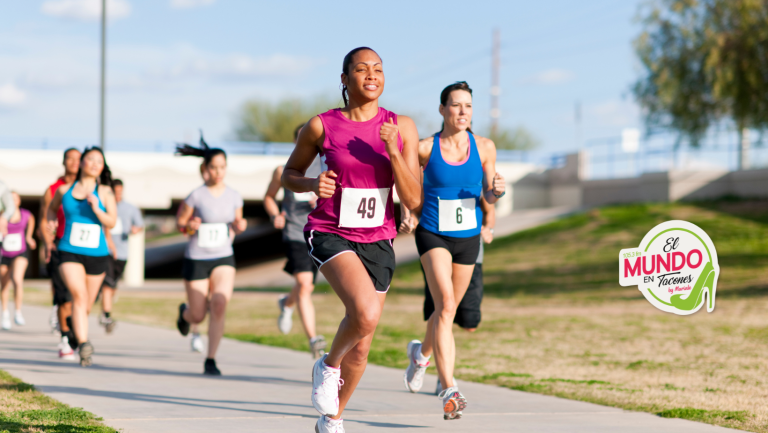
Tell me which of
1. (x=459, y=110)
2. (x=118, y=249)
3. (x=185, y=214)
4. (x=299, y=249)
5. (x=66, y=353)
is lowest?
(x=66, y=353)

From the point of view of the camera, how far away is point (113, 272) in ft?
38.6

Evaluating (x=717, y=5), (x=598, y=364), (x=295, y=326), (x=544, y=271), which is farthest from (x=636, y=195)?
(x=598, y=364)

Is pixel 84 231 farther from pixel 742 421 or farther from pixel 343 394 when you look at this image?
pixel 742 421

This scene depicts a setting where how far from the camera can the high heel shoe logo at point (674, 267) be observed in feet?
16.8

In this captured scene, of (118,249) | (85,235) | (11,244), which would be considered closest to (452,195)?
(85,235)

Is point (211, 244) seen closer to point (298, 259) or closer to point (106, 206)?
point (298, 259)

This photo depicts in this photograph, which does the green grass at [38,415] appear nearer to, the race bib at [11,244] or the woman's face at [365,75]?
the woman's face at [365,75]

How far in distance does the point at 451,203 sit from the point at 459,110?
0.65m

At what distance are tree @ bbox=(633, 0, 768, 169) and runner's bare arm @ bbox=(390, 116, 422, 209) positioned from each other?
1806 cm

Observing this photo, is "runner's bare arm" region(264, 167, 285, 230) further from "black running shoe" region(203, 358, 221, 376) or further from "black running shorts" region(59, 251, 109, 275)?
"black running shorts" region(59, 251, 109, 275)

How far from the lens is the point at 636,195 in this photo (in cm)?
3609

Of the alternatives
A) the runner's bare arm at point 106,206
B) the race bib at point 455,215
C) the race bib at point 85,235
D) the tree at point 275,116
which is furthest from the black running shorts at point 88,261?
the tree at point 275,116

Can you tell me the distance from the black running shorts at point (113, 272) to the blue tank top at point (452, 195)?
6878mm

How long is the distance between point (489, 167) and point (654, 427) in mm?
2077
